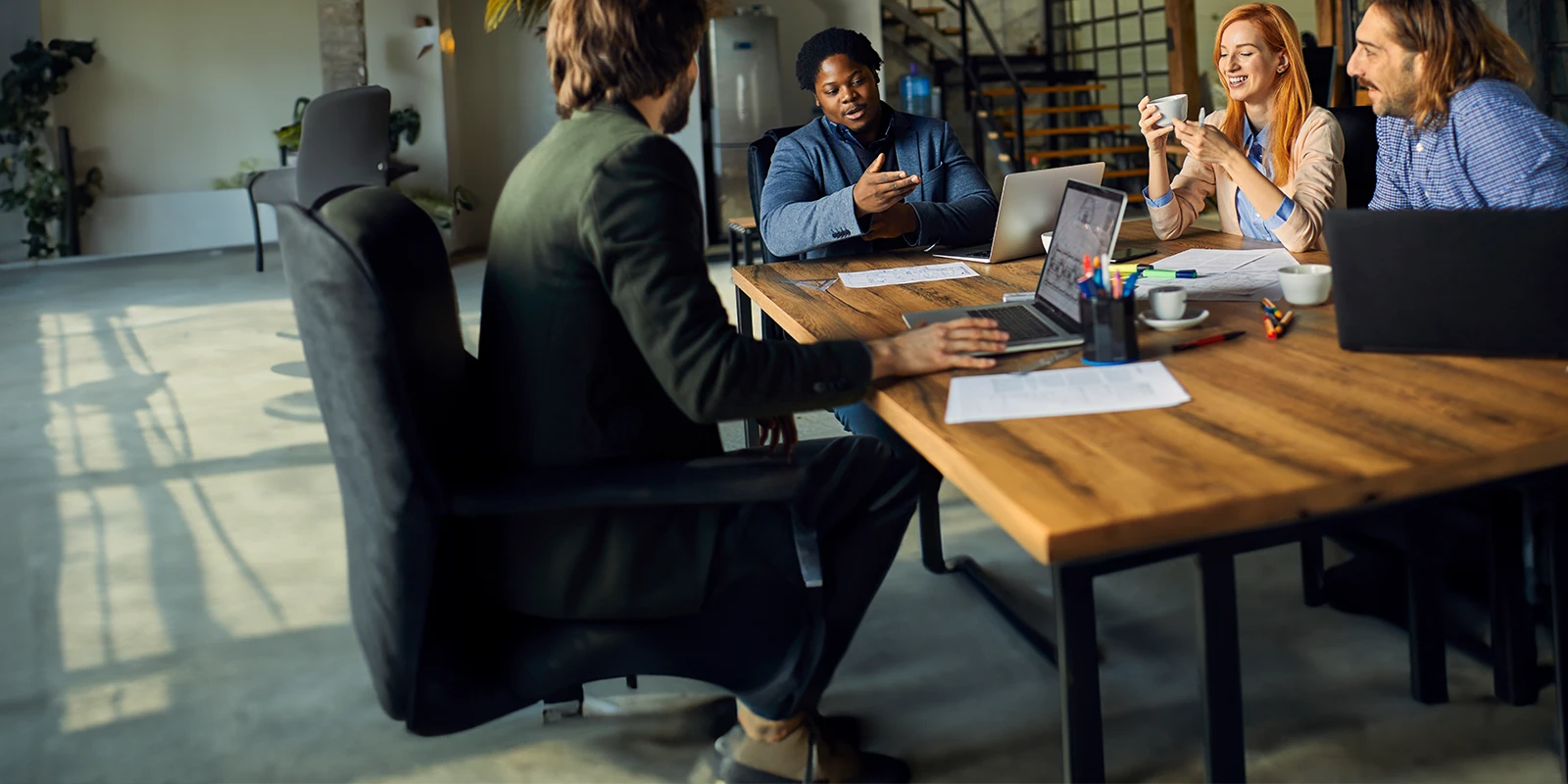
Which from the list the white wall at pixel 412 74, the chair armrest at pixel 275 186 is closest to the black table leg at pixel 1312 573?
the chair armrest at pixel 275 186

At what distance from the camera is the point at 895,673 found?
2.19 meters

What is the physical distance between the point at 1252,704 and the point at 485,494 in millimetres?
1290

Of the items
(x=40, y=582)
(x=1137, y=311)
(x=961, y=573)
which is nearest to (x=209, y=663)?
(x=40, y=582)

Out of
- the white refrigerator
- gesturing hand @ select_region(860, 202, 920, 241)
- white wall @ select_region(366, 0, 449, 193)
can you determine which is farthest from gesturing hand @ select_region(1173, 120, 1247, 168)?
white wall @ select_region(366, 0, 449, 193)

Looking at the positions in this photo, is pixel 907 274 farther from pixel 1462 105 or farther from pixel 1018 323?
pixel 1462 105

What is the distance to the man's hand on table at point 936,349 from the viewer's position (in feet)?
5.41

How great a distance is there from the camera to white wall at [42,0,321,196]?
32.6ft

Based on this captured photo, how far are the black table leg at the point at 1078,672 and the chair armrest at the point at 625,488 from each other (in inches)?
13.3

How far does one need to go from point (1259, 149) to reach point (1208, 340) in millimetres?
1221

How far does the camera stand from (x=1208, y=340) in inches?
68.8

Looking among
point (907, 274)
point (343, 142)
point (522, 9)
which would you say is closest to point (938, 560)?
point (907, 274)

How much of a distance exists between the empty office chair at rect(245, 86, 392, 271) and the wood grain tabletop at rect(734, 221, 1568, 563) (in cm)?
490

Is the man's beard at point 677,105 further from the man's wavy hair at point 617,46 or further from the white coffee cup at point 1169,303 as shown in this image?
the white coffee cup at point 1169,303

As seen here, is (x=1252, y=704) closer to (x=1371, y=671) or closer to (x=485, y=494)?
(x=1371, y=671)
